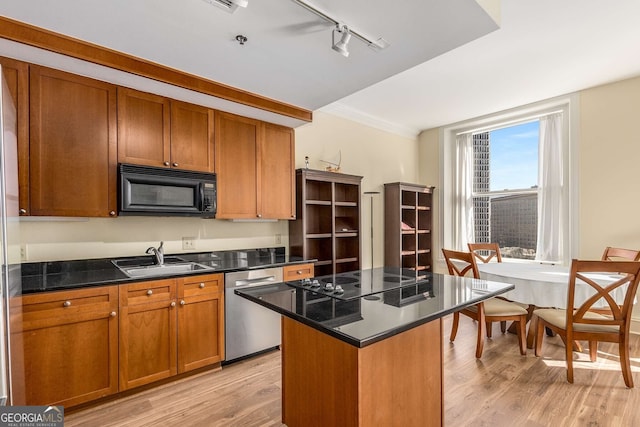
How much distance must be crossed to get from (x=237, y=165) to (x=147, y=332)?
1632mm

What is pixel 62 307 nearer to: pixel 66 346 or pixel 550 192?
pixel 66 346

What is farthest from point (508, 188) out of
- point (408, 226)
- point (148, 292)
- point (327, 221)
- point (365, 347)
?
point (148, 292)

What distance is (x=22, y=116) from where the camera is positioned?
6.59 feet

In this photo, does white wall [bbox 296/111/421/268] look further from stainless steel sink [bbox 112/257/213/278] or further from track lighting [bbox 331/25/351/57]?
track lighting [bbox 331/25/351/57]

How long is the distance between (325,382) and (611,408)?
81.6 inches

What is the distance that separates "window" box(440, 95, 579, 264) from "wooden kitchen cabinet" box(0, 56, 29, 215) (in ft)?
16.5

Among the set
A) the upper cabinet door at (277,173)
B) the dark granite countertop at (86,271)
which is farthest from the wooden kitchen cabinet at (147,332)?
the upper cabinet door at (277,173)

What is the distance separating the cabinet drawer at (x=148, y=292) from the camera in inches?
86.0

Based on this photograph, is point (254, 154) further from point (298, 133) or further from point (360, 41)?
point (360, 41)

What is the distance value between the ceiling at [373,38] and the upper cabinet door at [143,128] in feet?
1.39

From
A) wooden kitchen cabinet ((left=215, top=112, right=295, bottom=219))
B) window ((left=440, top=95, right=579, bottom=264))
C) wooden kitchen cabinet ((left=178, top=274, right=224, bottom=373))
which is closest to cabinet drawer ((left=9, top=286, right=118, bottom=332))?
wooden kitchen cabinet ((left=178, top=274, right=224, bottom=373))

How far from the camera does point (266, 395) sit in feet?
7.55

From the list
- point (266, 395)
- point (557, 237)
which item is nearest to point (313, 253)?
point (266, 395)

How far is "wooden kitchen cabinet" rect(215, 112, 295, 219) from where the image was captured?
117 inches
